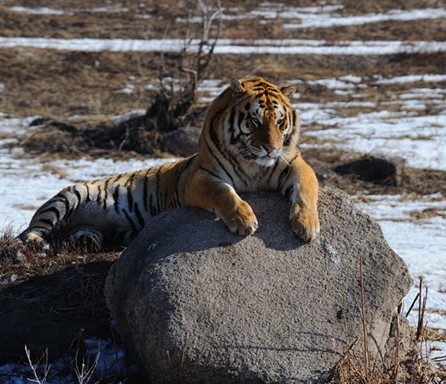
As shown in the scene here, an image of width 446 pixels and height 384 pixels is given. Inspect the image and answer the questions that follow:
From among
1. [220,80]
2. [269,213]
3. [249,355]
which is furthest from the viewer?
[220,80]

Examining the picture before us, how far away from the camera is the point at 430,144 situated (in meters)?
11.2

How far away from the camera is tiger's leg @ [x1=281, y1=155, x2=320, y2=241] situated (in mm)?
3875

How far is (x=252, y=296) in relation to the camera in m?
3.58

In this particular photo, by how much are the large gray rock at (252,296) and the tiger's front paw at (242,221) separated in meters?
0.05

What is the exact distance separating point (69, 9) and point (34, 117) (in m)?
10.1

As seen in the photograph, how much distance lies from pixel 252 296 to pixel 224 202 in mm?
700

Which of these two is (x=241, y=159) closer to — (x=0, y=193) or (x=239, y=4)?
(x=0, y=193)

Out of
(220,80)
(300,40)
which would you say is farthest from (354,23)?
(220,80)

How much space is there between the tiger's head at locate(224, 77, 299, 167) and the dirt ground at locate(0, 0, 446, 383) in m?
1.57

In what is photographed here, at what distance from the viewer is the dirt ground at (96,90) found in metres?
4.38

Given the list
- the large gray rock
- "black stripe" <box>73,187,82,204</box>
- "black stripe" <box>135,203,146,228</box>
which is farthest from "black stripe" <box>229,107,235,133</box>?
"black stripe" <box>73,187,82,204</box>

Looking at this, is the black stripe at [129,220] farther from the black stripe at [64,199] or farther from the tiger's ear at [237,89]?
the tiger's ear at [237,89]

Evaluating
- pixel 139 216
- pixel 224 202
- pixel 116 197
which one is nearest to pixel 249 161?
pixel 224 202

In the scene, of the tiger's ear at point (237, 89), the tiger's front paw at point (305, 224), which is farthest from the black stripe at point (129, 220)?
the tiger's front paw at point (305, 224)
